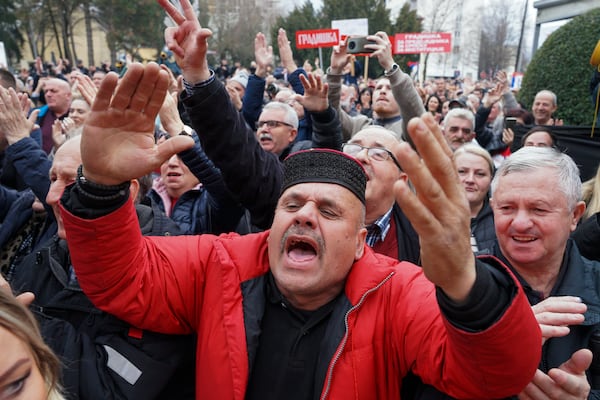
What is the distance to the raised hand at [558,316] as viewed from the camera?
4.83 feet

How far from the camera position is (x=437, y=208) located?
1.23m

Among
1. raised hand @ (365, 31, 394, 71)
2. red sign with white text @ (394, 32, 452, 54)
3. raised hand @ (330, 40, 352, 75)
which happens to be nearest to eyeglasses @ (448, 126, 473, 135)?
raised hand @ (365, 31, 394, 71)

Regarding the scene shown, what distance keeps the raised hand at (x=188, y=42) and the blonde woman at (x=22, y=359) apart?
110 cm

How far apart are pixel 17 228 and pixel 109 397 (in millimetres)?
1651

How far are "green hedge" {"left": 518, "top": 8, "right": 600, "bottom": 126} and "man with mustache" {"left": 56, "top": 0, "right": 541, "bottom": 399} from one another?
6.96m

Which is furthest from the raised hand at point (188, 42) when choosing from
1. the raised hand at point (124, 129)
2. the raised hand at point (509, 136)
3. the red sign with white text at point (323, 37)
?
the red sign with white text at point (323, 37)

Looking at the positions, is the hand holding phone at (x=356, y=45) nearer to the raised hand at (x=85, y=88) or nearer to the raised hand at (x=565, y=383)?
the raised hand at (x=85, y=88)

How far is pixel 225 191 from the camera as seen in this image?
2.74 m

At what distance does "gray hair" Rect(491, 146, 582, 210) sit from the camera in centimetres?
210

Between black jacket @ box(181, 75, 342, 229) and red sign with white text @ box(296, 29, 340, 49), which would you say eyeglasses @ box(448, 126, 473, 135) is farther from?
red sign with white text @ box(296, 29, 340, 49)

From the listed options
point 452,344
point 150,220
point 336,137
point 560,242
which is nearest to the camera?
point 452,344

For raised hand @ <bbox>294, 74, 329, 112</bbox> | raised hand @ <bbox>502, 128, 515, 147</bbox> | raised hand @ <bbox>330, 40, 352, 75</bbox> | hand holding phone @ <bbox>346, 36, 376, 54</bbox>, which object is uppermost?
hand holding phone @ <bbox>346, 36, 376, 54</bbox>

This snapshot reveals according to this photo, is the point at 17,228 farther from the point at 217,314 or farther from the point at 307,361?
the point at 307,361

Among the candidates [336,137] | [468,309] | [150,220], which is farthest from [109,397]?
[336,137]
